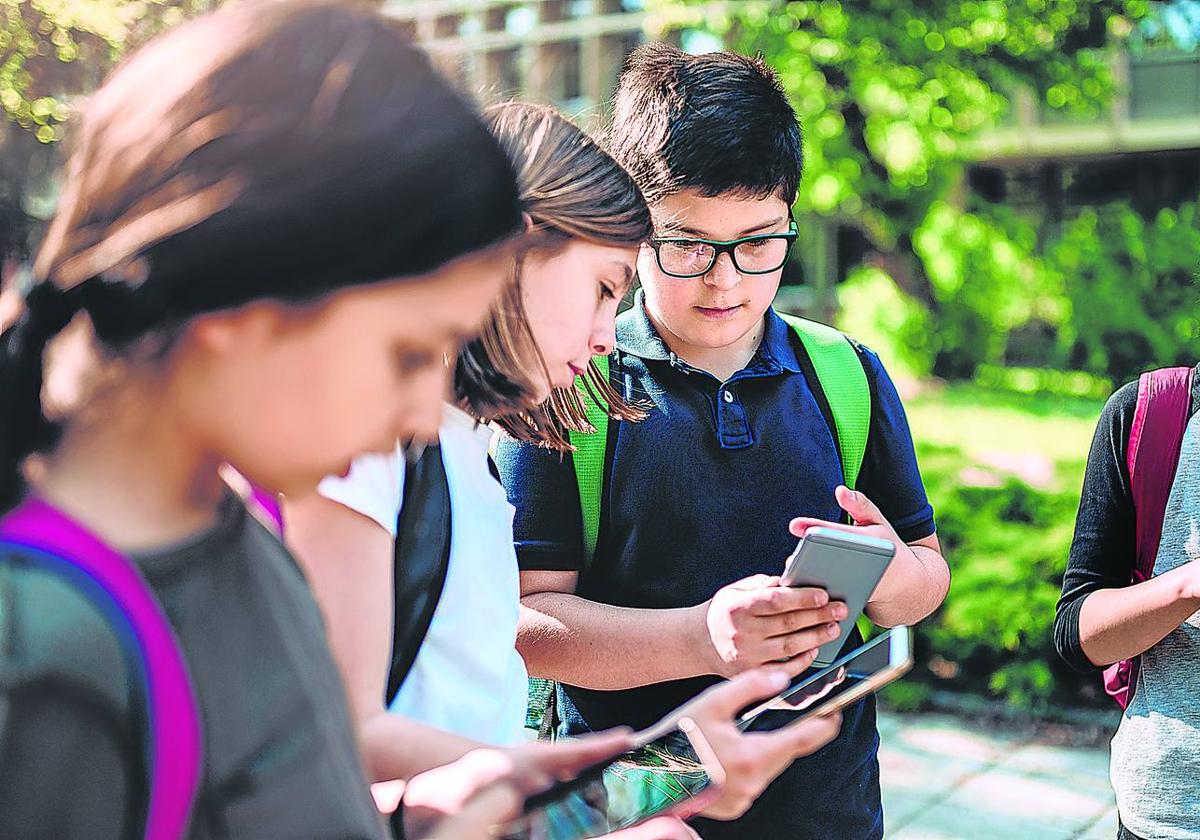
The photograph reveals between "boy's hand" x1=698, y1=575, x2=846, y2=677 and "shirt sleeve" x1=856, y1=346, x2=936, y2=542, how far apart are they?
465mm

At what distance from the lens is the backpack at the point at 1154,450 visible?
6.42ft

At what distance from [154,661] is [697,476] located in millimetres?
1274

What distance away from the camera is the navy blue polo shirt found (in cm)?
197

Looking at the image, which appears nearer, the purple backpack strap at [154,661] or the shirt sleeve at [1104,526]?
the purple backpack strap at [154,661]

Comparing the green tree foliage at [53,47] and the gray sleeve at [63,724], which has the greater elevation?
the green tree foliage at [53,47]

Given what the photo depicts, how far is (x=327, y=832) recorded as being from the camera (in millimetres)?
891

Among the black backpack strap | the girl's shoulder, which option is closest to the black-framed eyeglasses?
the black backpack strap

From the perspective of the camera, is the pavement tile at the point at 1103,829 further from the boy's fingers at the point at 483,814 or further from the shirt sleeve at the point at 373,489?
the boy's fingers at the point at 483,814

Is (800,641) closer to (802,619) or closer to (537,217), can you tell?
(802,619)

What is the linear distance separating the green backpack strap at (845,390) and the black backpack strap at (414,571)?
0.90 m

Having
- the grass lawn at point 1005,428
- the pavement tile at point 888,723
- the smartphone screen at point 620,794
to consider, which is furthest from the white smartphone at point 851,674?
the grass lawn at point 1005,428

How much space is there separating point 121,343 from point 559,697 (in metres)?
1.39

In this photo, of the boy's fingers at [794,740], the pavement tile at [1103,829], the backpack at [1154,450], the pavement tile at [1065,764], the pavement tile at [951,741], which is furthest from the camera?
the pavement tile at [951,741]

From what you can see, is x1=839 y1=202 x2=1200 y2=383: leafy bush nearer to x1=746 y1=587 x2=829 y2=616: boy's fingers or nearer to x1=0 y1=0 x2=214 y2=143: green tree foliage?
x1=0 y1=0 x2=214 y2=143: green tree foliage
